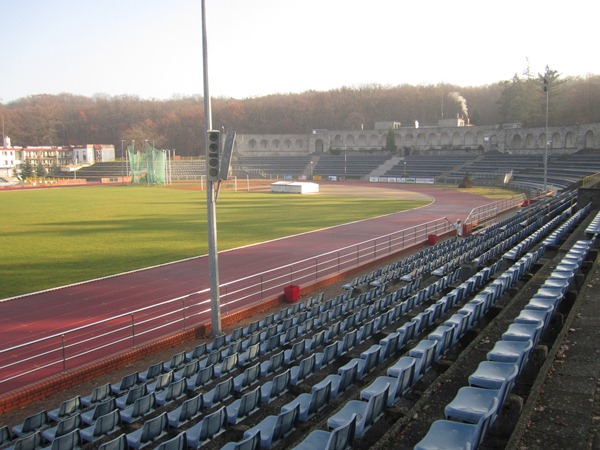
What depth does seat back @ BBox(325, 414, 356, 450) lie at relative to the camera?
5711 millimetres

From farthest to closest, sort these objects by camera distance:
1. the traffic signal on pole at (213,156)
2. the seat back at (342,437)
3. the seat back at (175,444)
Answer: the traffic signal on pole at (213,156)
the seat back at (175,444)
the seat back at (342,437)

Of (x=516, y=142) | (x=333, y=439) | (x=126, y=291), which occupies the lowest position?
(x=126, y=291)

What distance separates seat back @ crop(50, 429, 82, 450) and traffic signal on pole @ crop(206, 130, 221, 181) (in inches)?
295

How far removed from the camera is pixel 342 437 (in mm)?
5910

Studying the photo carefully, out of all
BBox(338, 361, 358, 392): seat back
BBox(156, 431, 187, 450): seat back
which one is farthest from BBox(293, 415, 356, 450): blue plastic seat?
BBox(338, 361, 358, 392): seat back

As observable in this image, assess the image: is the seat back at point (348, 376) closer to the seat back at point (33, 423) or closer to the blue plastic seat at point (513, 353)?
the blue plastic seat at point (513, 353)

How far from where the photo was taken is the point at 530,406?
21.7ft

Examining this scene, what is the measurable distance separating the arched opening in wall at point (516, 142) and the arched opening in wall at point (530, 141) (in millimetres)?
1658

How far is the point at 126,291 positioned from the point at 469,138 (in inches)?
3963

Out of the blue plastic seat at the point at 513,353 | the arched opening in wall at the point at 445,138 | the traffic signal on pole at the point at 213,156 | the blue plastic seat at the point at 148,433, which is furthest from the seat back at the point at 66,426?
the arched opening in wall at the point at 445,138

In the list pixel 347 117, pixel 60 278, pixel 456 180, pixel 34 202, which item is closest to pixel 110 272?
pixel 60 278

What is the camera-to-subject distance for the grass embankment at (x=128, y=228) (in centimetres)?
2439

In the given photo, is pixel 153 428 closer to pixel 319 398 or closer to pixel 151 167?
pixel 319 398

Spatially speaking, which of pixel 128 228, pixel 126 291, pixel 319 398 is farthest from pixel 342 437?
pixel 128 228
